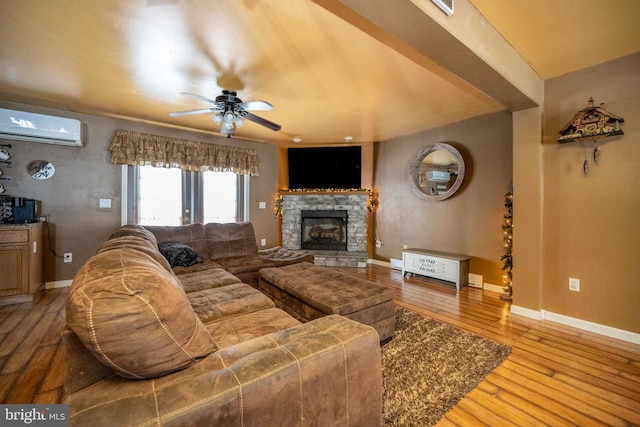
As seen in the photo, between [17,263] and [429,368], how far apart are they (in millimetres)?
4438

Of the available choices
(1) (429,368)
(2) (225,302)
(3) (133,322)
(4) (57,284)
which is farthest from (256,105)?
(4) (57,284)

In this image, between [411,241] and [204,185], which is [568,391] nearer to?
[411,241]

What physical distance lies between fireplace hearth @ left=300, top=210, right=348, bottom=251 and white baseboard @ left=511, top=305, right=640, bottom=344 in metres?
3.22

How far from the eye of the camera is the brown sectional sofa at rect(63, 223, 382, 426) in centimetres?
81

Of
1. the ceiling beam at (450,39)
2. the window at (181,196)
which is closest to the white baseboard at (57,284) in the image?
the window at (181,196)

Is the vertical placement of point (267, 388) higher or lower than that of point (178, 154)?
lower

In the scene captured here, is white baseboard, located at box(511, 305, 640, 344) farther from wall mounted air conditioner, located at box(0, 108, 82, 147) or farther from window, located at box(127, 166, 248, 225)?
wall mounted air conditioner, located at box(0, 108, 82, 147)

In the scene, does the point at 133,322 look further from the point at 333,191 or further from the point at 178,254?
the point at 333,191

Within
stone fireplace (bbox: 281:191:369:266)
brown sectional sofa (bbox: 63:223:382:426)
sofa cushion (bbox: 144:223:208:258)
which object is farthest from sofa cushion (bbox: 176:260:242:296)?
stone fireplace (bbox: 281:191:369:266)

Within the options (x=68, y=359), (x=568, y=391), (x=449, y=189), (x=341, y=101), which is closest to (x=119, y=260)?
(x=68, y=359)

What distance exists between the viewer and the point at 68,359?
91 cm

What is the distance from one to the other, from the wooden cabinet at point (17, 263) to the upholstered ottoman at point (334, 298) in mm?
2905

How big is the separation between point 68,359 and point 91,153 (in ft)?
13.9

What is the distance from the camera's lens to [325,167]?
5.69 metres
